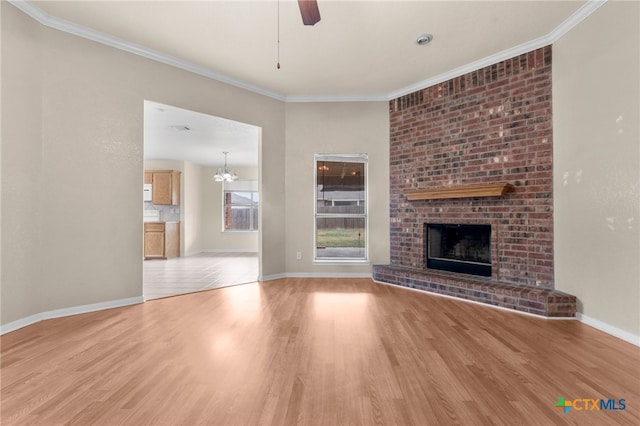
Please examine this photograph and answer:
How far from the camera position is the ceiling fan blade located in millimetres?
1805

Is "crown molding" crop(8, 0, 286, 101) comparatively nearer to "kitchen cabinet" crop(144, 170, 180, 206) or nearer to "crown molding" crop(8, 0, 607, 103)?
"crown molding" crop(8, 0, 607, 103)

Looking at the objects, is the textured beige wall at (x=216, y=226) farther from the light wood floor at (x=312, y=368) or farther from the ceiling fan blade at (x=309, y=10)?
the ceiling fan blade at (x=309, y=10)

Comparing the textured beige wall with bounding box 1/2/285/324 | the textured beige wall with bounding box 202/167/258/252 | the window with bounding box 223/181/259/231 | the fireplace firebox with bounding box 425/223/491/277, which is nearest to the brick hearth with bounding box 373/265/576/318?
the fireplace firebox with bounding box 425/223/491/277

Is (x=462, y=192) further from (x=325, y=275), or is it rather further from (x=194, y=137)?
(x=194, y=137)

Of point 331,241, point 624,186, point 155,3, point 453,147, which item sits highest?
point 155,3

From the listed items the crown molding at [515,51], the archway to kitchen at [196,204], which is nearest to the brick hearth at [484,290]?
the archway to kitchen at [196,204]

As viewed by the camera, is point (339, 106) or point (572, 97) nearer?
point (572, 97)

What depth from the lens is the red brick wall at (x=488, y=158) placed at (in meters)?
3.45

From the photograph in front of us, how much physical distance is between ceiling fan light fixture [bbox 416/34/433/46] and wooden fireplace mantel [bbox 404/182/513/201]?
5.74 ft

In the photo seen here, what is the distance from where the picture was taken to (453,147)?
13.9 feet

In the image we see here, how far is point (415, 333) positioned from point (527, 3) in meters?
3.09

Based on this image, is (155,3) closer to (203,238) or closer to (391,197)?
(391,197)

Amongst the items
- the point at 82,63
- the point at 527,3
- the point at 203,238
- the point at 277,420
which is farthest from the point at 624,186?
the point at 203,238

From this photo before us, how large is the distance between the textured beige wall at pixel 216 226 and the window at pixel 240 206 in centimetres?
18
